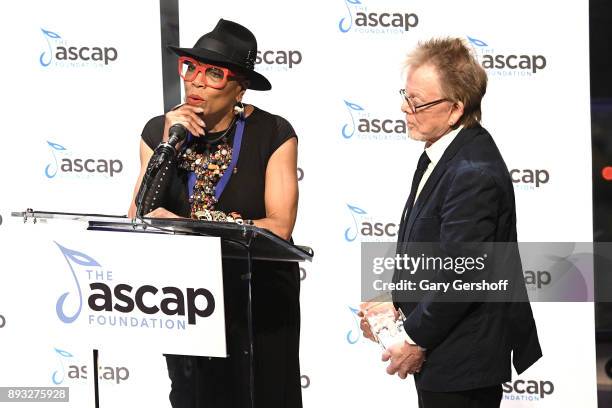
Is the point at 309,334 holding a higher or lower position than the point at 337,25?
lower

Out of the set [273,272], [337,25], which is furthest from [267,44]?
[273,272]

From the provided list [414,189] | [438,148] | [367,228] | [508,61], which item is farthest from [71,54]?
[438,148]

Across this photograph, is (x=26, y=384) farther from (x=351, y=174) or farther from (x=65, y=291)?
(x=65, y=291)

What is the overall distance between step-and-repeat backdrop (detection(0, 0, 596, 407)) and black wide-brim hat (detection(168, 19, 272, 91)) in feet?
5.41

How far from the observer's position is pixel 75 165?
573cm

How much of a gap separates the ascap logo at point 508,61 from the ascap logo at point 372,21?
0.37 meters

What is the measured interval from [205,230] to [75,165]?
114 inches

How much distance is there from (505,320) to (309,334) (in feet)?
7.84

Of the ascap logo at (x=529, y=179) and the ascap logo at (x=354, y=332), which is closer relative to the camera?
the ascap logo at (x=529, y=179)

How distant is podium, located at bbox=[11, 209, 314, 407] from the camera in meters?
2.97

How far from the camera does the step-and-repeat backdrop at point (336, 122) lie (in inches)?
211

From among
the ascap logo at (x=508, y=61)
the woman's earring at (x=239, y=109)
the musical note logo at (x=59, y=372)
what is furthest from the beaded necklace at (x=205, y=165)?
the musical note logo at (x=59, y=372)

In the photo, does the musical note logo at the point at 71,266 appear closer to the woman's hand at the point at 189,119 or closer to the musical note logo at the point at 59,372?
the woman's hand at the point at 189,119

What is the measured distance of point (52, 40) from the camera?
5.71 metres
